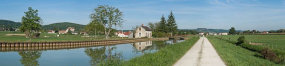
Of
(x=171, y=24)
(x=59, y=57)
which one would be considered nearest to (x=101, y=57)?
(x=59, y=57)

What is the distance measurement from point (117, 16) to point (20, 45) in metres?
31.5

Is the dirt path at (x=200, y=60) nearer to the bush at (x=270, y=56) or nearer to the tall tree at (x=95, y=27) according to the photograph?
the bush at (x=270, y=56)

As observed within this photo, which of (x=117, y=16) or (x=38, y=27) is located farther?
(x=117, y=16)

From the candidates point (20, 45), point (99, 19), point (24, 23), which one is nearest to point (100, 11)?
point (99, 19)

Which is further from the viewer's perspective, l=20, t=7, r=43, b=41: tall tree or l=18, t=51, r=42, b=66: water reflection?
l=20, t=7, r=43, b=41: tall tree

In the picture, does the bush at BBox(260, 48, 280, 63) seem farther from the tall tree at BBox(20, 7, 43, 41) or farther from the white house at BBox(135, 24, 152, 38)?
the white house at BBox(135, 24, 152, 38)

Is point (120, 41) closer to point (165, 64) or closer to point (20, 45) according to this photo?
point (20, 45)

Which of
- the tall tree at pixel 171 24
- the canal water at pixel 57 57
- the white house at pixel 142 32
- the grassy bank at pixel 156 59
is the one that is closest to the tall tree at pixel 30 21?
the canal water at pixel 57 57

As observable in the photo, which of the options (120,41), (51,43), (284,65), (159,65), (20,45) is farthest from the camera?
(120,41)

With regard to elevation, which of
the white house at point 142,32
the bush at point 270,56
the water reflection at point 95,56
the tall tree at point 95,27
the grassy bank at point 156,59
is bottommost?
the water reflection at point 95,56

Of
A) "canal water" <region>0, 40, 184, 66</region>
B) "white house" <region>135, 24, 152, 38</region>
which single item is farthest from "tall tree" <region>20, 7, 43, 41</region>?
"white house" <region>135, 24, 152, 38</region>

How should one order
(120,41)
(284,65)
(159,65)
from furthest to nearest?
1. (120,41)
2. (284,65)
3. (159,65)

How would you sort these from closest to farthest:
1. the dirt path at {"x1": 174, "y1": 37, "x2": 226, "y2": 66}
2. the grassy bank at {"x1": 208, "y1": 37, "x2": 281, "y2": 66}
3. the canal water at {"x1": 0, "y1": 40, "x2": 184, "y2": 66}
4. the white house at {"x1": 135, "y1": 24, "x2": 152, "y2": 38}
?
the dirt path at {"x1": 174, "y1": 37, "x2": 226, "y2": 66}
the grassy bank at {"x1": 208, "y1": 37, "x2": 281, "y2": 66}
the canal water at {"x1": 0, "y1": 40, "x2": 184, "y2": 66}
the white house at {"x1": 135, "y1": 24, "x2": 152, "y2": 38}

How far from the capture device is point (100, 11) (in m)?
66.1
